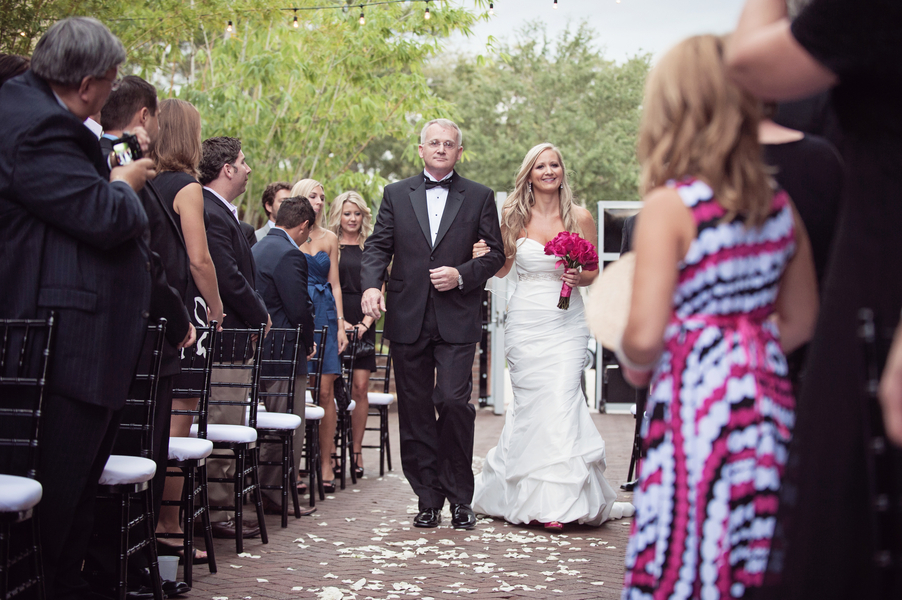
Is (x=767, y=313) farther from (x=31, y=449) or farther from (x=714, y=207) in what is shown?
(x=31, y=449)

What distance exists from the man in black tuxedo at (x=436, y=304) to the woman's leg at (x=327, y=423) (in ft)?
5.17

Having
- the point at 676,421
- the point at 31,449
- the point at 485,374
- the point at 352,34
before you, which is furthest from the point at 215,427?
the point at 485,374

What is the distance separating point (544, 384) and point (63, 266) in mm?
3829

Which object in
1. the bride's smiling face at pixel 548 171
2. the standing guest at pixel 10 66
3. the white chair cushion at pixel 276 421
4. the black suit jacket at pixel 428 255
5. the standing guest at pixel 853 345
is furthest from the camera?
the bride's smiling face at pixel 548 171

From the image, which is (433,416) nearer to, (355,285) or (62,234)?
(355,285)

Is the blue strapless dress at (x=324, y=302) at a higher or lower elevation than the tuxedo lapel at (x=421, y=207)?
lower

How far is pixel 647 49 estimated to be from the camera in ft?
113

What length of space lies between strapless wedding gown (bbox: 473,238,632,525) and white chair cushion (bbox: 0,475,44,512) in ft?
12.1

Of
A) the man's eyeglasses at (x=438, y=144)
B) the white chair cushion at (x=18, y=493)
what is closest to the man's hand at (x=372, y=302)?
the man's eyeglasses at (x=438, y=144)

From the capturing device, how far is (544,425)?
6.12m

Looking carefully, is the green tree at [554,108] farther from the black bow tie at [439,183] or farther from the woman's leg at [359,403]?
the black bow tie at [439,183]

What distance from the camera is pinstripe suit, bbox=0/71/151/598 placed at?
295 centimetres

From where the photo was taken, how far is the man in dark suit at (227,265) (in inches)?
206

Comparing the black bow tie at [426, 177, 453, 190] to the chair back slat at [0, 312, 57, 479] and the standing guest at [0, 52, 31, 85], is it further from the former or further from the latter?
the chair back slat at [0, 312, 57, 479]
